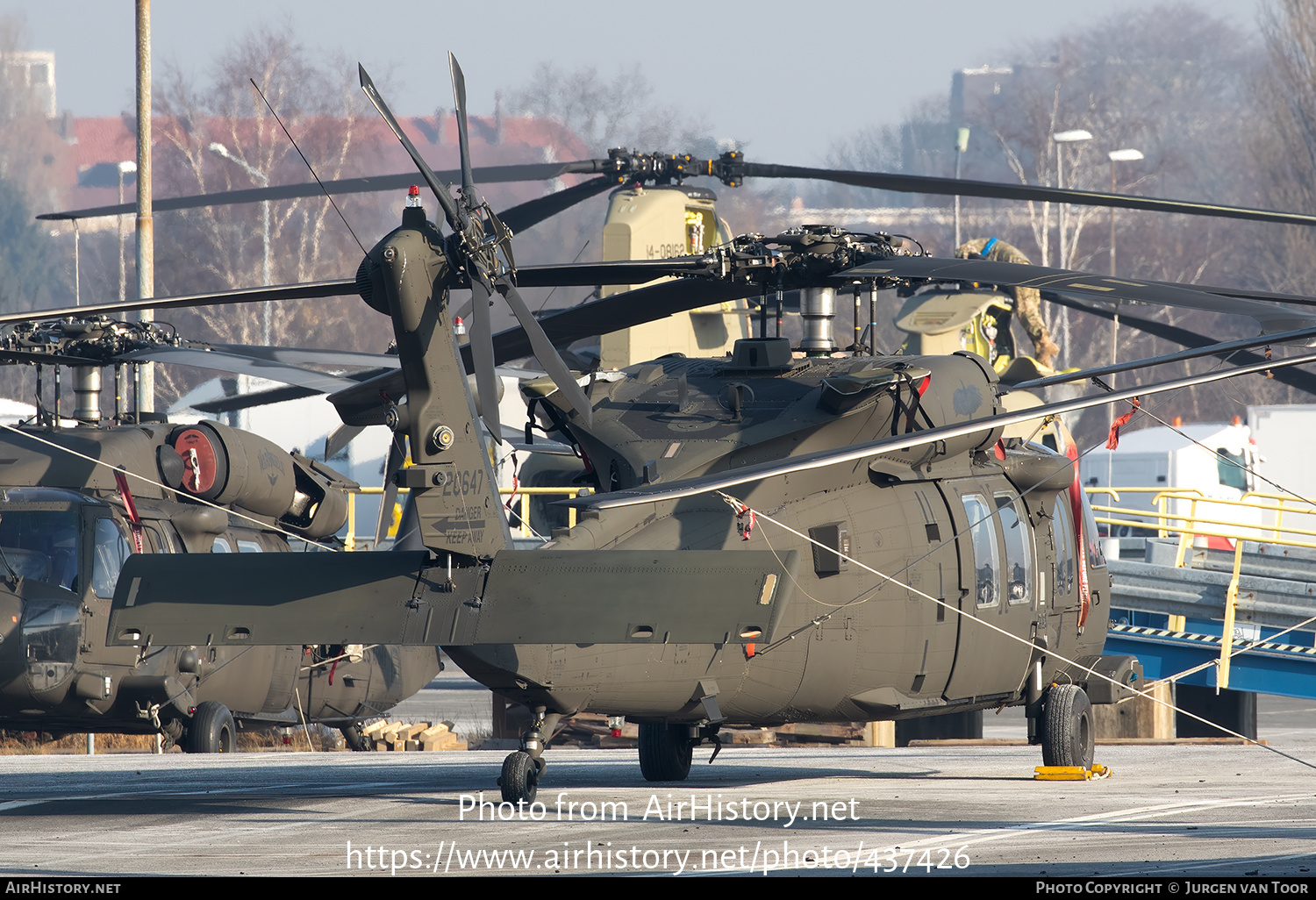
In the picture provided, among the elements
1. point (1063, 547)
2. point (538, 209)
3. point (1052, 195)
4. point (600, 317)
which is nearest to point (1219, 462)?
point (538, 209)

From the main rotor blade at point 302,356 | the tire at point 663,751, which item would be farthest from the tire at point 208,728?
the tire at point 663,751

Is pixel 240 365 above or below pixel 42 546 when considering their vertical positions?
above

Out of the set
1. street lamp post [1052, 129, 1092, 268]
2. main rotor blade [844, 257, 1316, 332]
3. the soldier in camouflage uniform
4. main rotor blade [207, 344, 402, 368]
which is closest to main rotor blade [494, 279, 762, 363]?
main rotor blade [844, 257, 1316, 332]

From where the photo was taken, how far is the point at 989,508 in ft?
42.4

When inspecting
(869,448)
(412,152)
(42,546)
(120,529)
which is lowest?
(42,546)

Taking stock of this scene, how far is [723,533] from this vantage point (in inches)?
434

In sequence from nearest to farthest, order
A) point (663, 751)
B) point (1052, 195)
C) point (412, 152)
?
point (412, 152) < point (1052, 195) < point (663, 751)

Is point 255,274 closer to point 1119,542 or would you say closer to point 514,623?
point 1119,542

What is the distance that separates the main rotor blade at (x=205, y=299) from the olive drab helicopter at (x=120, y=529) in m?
3.89

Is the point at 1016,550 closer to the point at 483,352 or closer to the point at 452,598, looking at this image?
the point at 452,598

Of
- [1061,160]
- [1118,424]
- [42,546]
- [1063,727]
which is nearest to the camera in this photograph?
[1118,424]

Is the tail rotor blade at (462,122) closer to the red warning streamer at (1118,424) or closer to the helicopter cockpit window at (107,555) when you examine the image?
the red warning streamer at (1118,424)

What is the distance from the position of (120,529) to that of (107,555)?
31 centimetres
